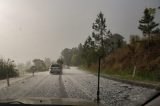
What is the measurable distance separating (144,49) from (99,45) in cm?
2790

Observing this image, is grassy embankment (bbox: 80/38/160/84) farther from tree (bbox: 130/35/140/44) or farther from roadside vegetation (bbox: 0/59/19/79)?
roadside vegetation (bbox: 0/59/19/79)

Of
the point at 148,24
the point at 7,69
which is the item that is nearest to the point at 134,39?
the point at 148,24

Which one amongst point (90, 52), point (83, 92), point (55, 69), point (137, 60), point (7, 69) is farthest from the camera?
point (90, 52)

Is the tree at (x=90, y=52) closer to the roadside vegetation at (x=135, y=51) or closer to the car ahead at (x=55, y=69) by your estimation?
the roadside vegetation at (x=135, y=51)

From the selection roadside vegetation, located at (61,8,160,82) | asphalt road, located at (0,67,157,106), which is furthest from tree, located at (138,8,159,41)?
asphalt road, located at (0,67,157,106)

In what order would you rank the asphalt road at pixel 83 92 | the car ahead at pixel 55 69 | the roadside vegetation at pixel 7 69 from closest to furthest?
the asphalt road at pixel 83 92 → the roadside vegetation at pixel 7 69 → the car ahead at pixel 55 69

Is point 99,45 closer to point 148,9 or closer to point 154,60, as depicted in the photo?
point 148,9

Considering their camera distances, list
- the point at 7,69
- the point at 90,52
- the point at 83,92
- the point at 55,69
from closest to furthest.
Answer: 1. the point at 83,92
2. the point at 7,69
3. the point at 55,69
4. the point at 90,52

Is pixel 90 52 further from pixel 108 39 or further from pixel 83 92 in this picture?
pixel 83 92

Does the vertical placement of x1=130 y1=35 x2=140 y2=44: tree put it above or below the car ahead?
above

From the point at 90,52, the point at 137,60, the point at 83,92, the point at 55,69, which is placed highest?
the point at 90,52

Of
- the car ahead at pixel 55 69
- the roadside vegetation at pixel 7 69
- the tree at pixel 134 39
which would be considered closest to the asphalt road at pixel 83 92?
the roadside vegetation at pixel 7 69

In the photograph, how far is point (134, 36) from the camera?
94312 mm

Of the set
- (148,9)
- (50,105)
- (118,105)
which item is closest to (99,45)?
(148,9)
